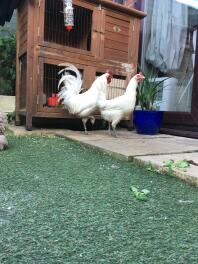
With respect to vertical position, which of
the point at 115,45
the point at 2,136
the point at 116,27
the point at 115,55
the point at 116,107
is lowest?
the point at 2,136

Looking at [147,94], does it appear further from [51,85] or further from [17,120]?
[17,120]

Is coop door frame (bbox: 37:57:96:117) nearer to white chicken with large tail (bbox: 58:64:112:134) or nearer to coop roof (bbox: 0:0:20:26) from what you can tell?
white chicken with large tail (bbox: 58:64:112:134)

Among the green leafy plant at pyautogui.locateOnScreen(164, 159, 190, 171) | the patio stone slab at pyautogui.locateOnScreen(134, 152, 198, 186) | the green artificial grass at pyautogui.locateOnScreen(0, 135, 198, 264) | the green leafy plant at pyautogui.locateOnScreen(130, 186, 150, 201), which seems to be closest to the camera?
the green artificial grass at pyautogui.locateOnScreen(0, 135, 198, 264)

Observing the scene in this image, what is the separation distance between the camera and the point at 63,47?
10.5 ft

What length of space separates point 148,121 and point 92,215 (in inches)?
95.7

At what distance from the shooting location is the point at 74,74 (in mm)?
3336

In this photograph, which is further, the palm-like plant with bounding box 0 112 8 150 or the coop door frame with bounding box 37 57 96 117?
the coop door frame with bounding box 37 57 96 117

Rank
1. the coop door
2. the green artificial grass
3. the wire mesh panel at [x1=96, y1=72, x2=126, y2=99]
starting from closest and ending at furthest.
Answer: the green artificial grass < the coop door < the wire mesh panel at [x1=96, y1=72, x2=126, y2=99]

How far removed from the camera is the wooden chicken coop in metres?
3.09

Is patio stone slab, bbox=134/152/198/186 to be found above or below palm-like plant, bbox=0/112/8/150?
below

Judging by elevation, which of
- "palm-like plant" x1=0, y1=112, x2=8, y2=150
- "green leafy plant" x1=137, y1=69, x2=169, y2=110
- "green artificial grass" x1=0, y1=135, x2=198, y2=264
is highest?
"green leafy plant" x1=137, y1=69, x2=169, y2=110

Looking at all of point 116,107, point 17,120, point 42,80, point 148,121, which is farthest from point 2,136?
point 148,121

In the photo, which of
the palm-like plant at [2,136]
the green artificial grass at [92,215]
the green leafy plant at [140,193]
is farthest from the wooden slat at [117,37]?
the green leafy plant at [140,193]

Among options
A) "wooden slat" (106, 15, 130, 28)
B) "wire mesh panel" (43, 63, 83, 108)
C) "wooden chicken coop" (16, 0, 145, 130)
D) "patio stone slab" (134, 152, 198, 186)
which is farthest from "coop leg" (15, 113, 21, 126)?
"patio stone slab" (134, 152, 198, 186)
